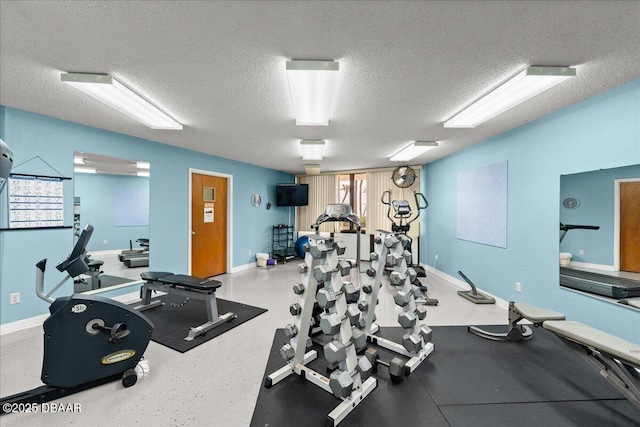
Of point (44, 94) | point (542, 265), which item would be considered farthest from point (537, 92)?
point (44, 94)

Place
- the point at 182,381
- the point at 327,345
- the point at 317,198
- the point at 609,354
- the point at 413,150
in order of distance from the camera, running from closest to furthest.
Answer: the point at 609,354 < the point at 327,345 < the point at 182,381 < the point at 413,150 < the point at 317,198

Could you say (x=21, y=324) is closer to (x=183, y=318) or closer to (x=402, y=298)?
(x=183, y=318)

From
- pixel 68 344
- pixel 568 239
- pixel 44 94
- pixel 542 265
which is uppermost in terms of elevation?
pixel 44 94

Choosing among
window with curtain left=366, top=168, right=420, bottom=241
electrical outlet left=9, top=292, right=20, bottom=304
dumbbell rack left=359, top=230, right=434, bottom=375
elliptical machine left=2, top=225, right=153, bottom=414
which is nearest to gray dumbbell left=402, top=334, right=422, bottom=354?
dumbbell rack left=359, top=230, right=434, bottom=375

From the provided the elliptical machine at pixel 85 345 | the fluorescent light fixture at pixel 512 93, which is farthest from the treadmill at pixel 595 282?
the elliptical machine at pixel 85 345

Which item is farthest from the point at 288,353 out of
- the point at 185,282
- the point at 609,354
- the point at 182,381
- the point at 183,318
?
the point at 609,354

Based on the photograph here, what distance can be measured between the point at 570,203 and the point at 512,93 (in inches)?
57.7

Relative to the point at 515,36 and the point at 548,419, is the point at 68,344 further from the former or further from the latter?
the point at 515,36

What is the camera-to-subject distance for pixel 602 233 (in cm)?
254

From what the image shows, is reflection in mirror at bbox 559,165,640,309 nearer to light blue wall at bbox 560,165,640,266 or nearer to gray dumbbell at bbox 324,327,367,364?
light blue wall at bbox 560,165,640,266

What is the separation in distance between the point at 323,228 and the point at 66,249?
532 cm

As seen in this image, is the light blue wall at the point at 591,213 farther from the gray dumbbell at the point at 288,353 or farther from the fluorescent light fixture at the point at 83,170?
the fluorescent light fixture at the point at 83,170

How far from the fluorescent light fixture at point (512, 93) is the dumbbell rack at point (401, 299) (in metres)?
1.57

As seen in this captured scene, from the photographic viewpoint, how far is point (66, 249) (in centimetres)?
306
